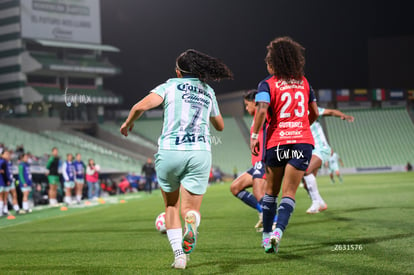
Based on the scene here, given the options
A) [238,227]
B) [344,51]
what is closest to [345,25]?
[344,51]

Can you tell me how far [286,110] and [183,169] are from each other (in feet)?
5.35

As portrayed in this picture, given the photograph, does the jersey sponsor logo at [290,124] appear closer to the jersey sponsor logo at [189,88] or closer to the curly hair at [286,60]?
the curly hair at [286,60]

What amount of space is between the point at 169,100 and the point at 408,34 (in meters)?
55.4

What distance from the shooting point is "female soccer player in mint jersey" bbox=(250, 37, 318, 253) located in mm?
5973

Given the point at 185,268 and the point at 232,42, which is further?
the point at 232,42

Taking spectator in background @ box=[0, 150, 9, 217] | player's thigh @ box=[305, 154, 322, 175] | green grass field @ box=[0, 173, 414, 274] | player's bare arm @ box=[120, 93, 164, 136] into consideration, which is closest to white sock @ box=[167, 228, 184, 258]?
green grass field @ box=[0, 173, 414, 274]

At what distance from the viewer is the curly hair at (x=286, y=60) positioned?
19.9 ft

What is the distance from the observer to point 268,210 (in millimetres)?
6281

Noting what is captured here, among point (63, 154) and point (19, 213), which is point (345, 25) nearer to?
point (63, 154)

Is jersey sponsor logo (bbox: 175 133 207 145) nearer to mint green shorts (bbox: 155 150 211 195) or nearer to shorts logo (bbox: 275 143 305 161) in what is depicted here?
mint green shorts (bbox: 155 150 211 195)

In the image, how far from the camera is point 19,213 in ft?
56.2

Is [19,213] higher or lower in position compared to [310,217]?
lower

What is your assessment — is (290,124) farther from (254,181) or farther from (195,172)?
(254,181)

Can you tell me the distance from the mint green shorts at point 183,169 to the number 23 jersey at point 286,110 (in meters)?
1.17
